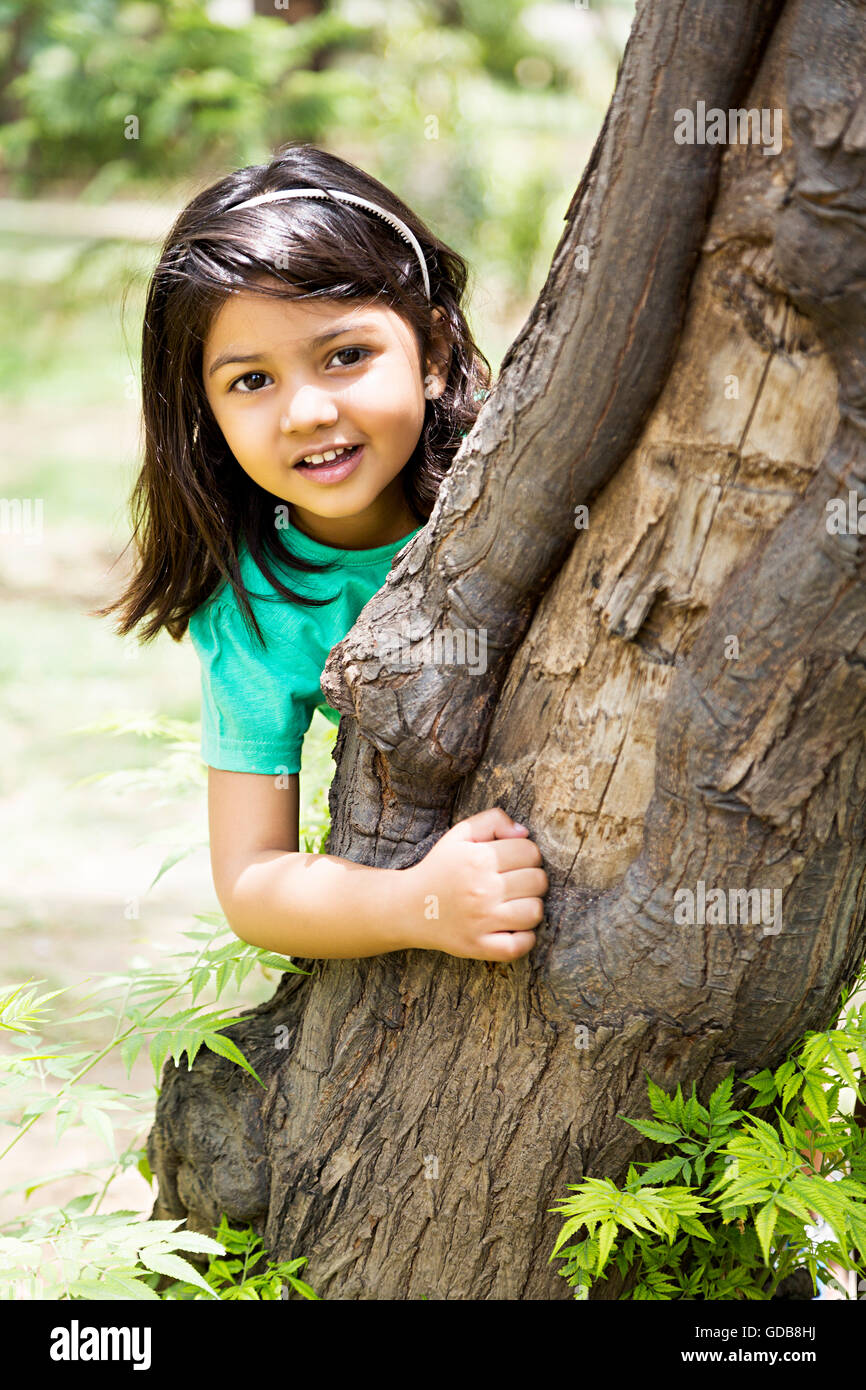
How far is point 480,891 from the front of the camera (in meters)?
1.49

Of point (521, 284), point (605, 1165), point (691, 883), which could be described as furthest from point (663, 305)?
point (521, 284)

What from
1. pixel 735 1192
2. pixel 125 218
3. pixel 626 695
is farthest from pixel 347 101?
pixel 735 1192

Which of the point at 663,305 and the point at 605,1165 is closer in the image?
the point at 663,305

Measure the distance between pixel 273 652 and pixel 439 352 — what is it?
63cm

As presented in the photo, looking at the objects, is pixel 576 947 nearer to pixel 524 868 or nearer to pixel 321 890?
pixel 524 868

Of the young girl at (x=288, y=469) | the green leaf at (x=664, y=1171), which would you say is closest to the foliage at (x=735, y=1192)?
the green leaf at (x=664, y=1171)

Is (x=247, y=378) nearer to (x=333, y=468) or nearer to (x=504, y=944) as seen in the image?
(x=333, y=468)

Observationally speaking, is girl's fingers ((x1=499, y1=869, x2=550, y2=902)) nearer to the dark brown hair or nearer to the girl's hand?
the girl's hand

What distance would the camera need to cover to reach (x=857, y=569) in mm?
1205

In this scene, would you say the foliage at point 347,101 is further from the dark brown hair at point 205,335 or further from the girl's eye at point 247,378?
the girl's eye at point 247,378

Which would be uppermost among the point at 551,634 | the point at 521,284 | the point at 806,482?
the point at 521,284

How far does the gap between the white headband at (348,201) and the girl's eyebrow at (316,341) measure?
25 centimetres

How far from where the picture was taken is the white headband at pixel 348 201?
194cm
